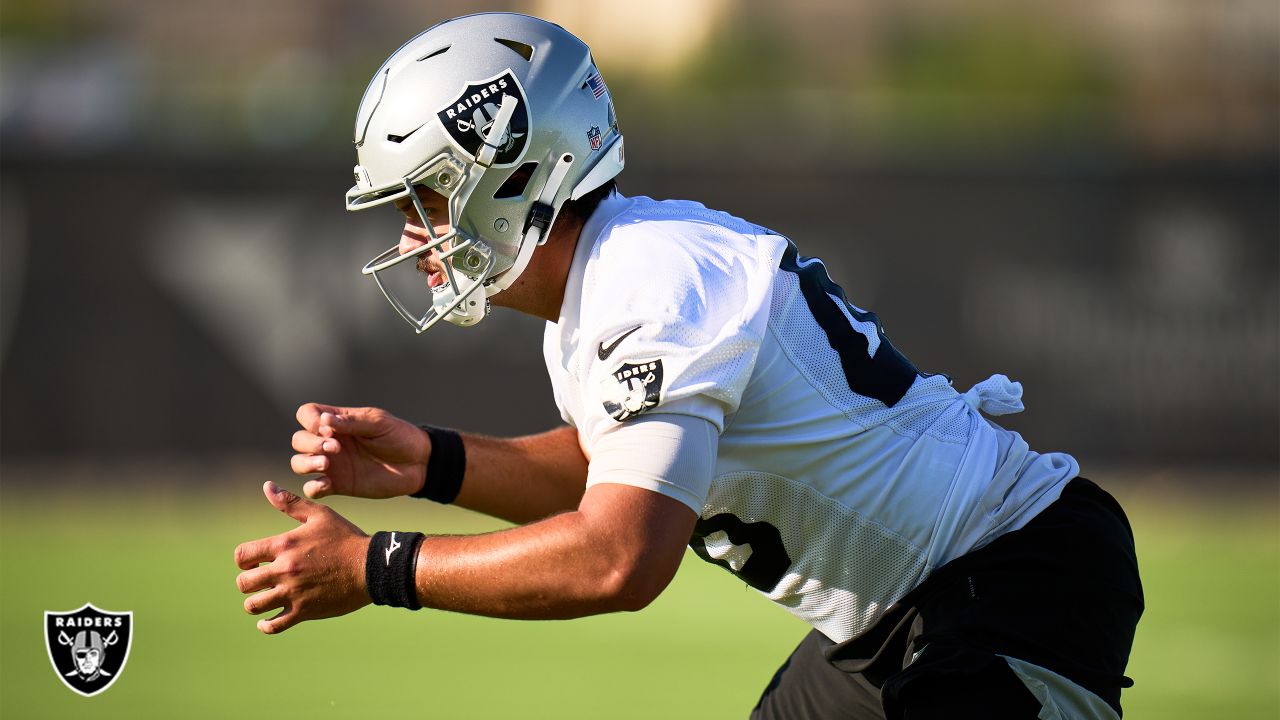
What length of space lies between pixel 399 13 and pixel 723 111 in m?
14.4

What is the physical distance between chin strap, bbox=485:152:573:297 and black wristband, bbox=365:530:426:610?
0.70 meters

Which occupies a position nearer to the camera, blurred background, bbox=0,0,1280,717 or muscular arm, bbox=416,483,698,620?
muscular arm, bbox=416,483,698,620

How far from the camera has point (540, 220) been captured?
313cm

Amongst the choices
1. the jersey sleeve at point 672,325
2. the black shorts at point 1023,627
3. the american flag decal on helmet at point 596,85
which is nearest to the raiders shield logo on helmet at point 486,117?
the american flag decal on helmet at point 596,85

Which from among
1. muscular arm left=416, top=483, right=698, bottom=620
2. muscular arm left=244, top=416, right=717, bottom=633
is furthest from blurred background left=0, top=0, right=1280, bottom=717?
muscular arm left=416, top=483, right=698, bottom=620

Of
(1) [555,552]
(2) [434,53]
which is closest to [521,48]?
(2) [434,53]

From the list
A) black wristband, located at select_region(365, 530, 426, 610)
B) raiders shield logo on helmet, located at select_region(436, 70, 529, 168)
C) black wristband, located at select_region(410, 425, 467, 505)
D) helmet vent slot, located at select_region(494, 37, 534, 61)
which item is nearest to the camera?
black wristband, located at select_region(365, 530, 426, 610)

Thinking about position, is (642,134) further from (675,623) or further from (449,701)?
(449,701)

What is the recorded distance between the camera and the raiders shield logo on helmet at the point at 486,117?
3.05 meters

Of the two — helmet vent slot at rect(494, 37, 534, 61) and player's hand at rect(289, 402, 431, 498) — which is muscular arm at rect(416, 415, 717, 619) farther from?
helmet vent slot at rect(494, 37, 534, 61)

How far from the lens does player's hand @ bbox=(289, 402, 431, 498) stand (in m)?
3.21

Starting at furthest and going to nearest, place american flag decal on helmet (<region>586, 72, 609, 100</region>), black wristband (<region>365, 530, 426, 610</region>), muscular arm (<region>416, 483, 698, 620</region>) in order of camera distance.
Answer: american flag decal on helmet (<region>586, 72, 609, 100</region>) → black wristband (<region>365, 530, 426, 610</region>) → muscular arm (<region>416, 483, 698, 620</region>)

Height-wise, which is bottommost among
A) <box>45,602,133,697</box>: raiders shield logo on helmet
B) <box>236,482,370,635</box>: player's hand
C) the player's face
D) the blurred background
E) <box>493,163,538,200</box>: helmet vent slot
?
<box>45,602,133,697</box>: raiders shield logo on helmet

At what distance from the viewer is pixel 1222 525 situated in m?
10.1
